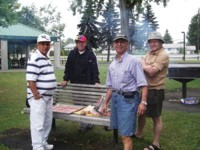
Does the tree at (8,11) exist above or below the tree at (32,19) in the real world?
below

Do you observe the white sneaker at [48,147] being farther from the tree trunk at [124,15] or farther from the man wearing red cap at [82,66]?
the tree trunk at [124,15]

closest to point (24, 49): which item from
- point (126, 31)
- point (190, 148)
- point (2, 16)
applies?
point (126, 31)

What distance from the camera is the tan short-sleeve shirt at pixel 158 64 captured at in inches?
216

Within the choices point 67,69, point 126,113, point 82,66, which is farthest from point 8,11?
point 126,113

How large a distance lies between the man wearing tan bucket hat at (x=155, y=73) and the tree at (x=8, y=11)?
11432 millimetres

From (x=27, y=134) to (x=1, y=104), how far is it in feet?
11.8

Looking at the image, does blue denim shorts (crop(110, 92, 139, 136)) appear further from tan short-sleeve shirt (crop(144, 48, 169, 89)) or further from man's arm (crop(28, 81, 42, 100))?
man's arm (crop(28, 81, 42, 100))

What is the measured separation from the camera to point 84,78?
7.02 metres

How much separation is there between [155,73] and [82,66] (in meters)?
1.88

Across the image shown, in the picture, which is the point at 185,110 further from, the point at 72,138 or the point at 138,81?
the point at 138,81

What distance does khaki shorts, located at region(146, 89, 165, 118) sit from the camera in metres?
5.59

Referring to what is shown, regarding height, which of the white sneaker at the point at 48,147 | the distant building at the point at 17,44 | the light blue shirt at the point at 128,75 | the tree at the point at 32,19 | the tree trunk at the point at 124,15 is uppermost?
the tree at the point at 32,19

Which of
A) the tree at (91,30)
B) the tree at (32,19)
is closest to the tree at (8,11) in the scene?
the tree at (91,30)

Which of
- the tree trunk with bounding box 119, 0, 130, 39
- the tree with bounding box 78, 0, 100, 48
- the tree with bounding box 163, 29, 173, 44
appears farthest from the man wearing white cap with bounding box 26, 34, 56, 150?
the tree with bounding box 163, 29, 173, 44
